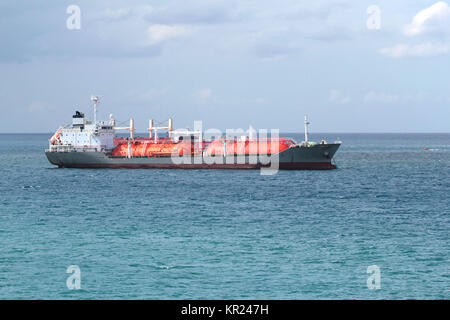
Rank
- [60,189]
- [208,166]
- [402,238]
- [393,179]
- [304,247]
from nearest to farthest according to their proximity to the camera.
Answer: [304,247] → [402,238] → [60,189] → [393,179] → [208,166]

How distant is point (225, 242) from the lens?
33.7m

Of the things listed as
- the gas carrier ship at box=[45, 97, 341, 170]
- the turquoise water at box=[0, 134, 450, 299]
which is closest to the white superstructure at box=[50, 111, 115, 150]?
the gas carrier ship at box=[45, 97, 341, 170]

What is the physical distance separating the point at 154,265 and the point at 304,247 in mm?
9132

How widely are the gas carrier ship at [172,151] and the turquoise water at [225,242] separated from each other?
1622cm

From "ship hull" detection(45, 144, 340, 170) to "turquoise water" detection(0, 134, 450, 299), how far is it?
14.8 metres

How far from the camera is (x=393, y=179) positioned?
7738 cm

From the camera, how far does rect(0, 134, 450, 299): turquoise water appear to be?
25.2m

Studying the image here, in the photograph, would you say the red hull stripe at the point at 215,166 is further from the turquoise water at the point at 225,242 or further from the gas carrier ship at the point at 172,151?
the turquoise water at the point at 225,242

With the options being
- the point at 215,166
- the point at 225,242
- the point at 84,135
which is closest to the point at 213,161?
the point at 215,166

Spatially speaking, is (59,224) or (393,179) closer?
(59,224)

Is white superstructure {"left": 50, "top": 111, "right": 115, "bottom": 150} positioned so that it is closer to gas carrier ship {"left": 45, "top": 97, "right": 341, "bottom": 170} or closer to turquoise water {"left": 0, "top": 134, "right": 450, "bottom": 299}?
gas carrier ship {"left": 45, "top": 97, "right": 341, "bottom": 170}

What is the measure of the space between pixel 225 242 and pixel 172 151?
5463 centimetres
